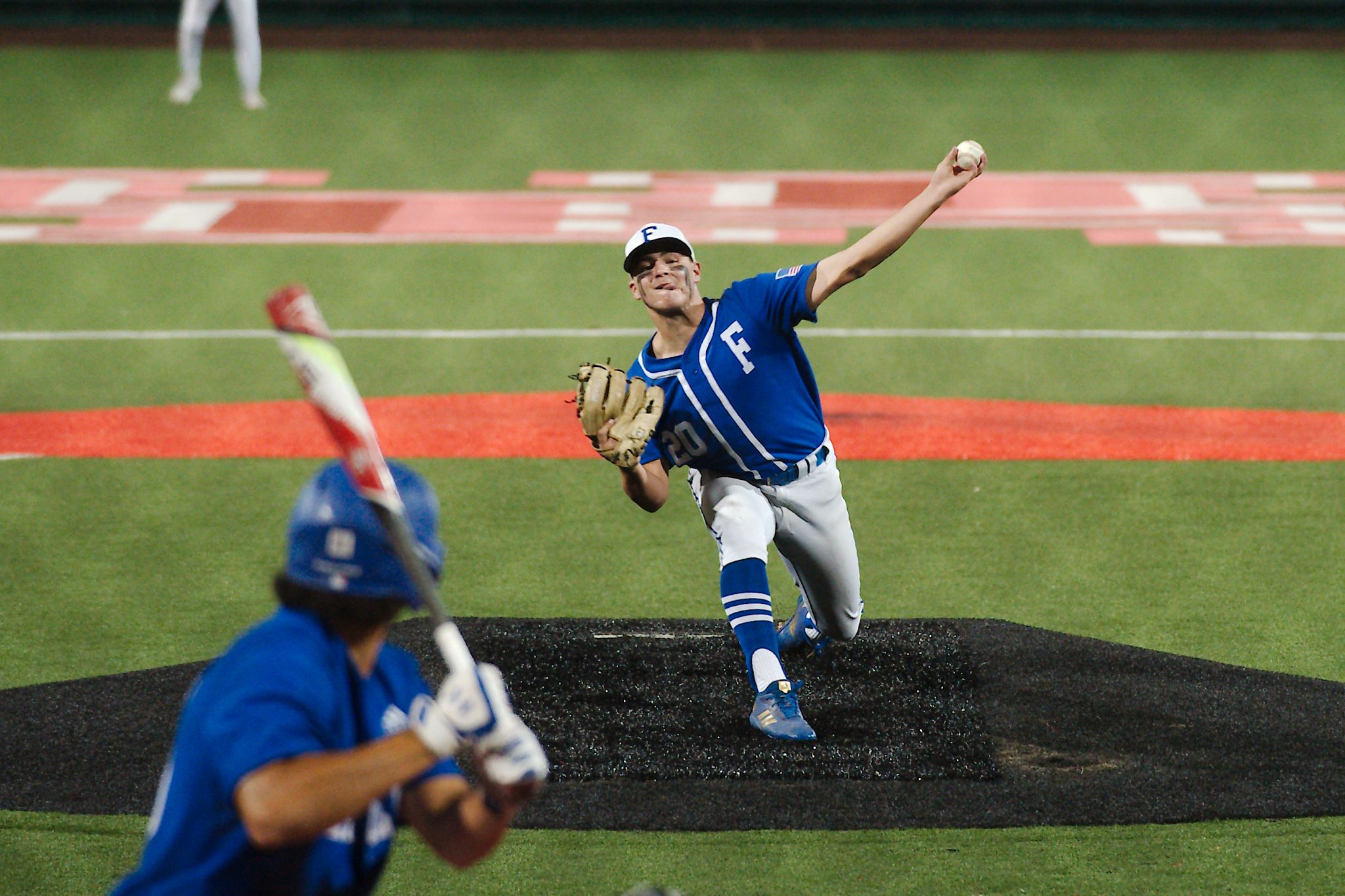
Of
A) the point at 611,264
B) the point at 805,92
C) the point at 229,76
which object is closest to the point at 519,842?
the point at 611,264

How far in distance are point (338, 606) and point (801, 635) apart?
300cm

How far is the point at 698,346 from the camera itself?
15.2 feet

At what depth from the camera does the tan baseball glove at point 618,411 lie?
4238mm

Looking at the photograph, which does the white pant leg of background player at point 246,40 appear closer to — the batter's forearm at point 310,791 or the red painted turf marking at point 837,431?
the red painted turf marking at point 837,431

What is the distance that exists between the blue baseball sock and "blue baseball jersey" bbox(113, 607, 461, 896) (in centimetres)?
229

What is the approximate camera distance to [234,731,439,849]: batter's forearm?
77.0 inches

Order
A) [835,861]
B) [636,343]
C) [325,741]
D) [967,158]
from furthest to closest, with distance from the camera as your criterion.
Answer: [636,343], [967,158], [835,861], [325,741]

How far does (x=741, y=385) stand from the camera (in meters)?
4.60

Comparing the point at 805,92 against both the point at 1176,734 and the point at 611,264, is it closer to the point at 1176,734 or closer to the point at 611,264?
the point at 611,264

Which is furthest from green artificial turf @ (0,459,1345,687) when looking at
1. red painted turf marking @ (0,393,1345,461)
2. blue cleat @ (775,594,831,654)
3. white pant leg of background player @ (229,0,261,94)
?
white pant leg of background player @ (229,0,261,94)

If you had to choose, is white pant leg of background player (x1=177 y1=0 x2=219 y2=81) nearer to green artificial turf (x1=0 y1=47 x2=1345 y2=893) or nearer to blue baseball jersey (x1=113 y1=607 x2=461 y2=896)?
green artificial turf (x1=0 y1=47 x2=1345 y2=893)

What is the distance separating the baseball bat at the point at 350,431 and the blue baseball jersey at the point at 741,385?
2.27 meters

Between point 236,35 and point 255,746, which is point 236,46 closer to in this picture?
point 236,35

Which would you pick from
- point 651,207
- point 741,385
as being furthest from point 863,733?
point 651,207
